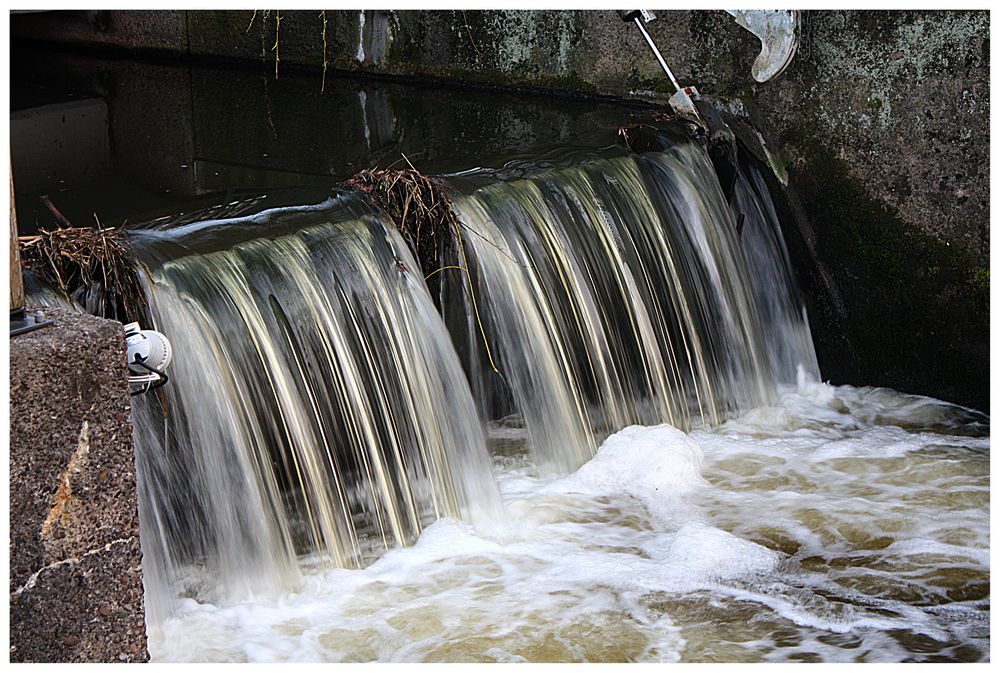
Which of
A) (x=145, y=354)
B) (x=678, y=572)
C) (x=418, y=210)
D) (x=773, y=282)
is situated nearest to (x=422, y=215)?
(x=418, y=210)

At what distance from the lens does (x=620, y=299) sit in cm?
545

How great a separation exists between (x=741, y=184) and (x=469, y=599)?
10.5ft

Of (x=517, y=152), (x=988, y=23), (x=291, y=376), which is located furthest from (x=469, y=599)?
(x=988, y=23)

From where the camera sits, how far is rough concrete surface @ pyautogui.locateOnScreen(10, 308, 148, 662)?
8.49 ft

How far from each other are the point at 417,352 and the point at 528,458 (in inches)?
30.1

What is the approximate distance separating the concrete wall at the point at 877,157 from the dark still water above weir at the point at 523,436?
8.0 inches

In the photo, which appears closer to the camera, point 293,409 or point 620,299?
point 293,409

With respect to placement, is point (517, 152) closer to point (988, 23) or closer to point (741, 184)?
point (741, 184)

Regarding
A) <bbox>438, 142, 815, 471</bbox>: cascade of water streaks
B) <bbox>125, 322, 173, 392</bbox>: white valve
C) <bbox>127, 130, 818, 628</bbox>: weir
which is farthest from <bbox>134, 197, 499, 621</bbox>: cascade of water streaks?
<bbox>125, 322, 173, 392</bbox>: white valve

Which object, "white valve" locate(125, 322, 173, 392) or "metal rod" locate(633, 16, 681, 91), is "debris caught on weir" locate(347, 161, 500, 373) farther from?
"metal rod" locate(633, 16, 681, 91)

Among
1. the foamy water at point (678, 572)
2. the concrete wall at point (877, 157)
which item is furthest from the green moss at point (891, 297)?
the foamy water at point (678, 572)

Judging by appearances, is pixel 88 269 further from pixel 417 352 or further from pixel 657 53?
pixel 657 53

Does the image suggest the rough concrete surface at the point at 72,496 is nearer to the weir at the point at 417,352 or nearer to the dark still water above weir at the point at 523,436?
the dark still water above weir at the point at 523,436

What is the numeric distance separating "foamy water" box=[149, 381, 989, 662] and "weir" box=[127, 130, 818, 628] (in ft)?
0.45
